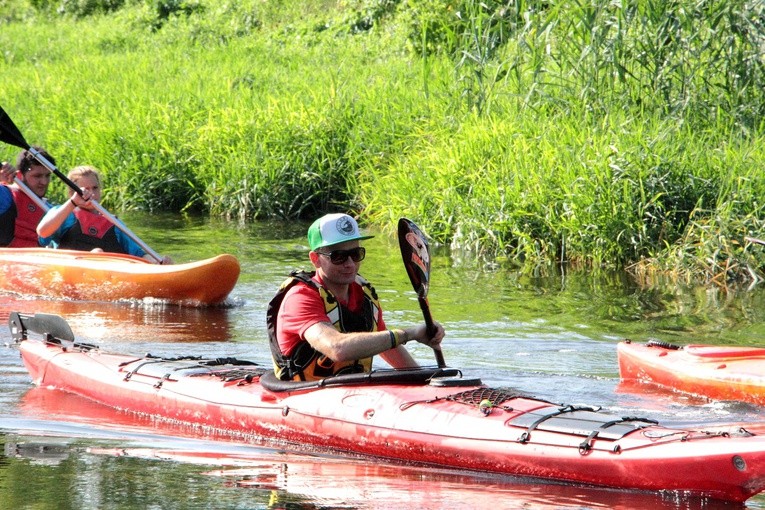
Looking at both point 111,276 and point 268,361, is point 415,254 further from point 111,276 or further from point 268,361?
point 111,276

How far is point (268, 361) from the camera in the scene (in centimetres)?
696

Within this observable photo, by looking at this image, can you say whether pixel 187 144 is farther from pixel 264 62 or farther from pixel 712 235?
pixel 712 235

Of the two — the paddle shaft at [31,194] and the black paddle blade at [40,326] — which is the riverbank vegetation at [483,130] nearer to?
the paddle shaft at [31,194]

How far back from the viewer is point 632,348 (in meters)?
6.59

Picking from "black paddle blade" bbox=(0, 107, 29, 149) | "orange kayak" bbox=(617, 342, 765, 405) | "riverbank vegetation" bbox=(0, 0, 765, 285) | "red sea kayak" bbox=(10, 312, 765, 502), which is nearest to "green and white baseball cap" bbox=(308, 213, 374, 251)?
"red sea kayak" bbox=(10, 312, 765, 502)

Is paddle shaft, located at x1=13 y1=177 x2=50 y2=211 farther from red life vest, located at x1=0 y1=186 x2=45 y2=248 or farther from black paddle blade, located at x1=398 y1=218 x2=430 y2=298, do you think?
black paddle blade, located at x1=398 y1=218 x2=430 y2=298

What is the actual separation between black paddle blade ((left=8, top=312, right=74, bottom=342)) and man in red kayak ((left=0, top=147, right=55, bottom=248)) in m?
2.36

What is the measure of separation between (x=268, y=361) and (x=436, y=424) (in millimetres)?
2398

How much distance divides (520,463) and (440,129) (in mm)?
6997

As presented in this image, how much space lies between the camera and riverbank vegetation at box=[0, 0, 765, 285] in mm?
9023

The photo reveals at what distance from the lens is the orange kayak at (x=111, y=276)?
8367 millimetres

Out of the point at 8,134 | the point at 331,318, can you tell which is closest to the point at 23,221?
the point at 8,134

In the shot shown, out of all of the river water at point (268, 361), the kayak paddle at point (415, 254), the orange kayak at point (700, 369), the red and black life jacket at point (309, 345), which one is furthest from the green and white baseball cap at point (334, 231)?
the orange kayak at point (700, 369)

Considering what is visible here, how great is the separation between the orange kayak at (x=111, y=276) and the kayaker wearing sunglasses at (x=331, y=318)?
3.26m
